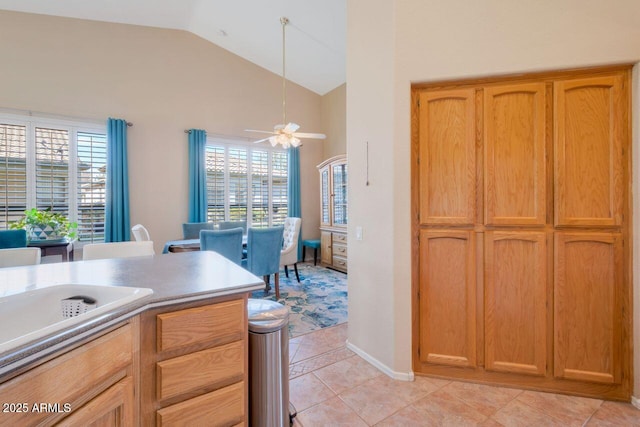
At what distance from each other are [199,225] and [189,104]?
2165mm

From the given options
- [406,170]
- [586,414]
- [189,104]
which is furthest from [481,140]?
[189,104]

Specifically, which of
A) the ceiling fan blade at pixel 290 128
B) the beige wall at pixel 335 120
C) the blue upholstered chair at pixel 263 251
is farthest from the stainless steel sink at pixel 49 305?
the beige wall at pixel 335 120

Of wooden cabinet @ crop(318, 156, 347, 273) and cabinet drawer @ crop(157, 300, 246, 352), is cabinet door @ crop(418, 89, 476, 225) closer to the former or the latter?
cabinet drawer @ crop(157, 300, 246, 352)

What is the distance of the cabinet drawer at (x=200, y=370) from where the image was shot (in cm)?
115

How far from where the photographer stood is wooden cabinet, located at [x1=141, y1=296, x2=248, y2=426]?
1138 mm

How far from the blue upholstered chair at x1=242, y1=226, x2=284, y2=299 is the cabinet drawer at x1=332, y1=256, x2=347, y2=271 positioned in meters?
1.63

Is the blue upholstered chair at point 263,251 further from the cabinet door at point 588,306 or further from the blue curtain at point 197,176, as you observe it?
the cabinet door at point 588,306

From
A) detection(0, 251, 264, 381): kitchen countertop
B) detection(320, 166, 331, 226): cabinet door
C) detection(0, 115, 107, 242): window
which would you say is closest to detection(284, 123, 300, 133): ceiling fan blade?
detection(320, 166, 331, 226): cabinet door

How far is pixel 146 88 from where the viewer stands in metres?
4.55

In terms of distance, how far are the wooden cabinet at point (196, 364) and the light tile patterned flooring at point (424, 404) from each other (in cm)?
65

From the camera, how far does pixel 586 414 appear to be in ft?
5.71

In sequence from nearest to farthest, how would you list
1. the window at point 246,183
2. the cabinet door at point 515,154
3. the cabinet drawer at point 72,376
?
1. the cabinet drawer at point 72,376
2. the cabinet door at point 515,154
3. the window at point 246,183

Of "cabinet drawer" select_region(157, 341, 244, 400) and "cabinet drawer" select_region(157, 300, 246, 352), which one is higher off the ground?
"cabinet drawer" select_region(157, 300, 246, 352)

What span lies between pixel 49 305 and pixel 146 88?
15.0ft
